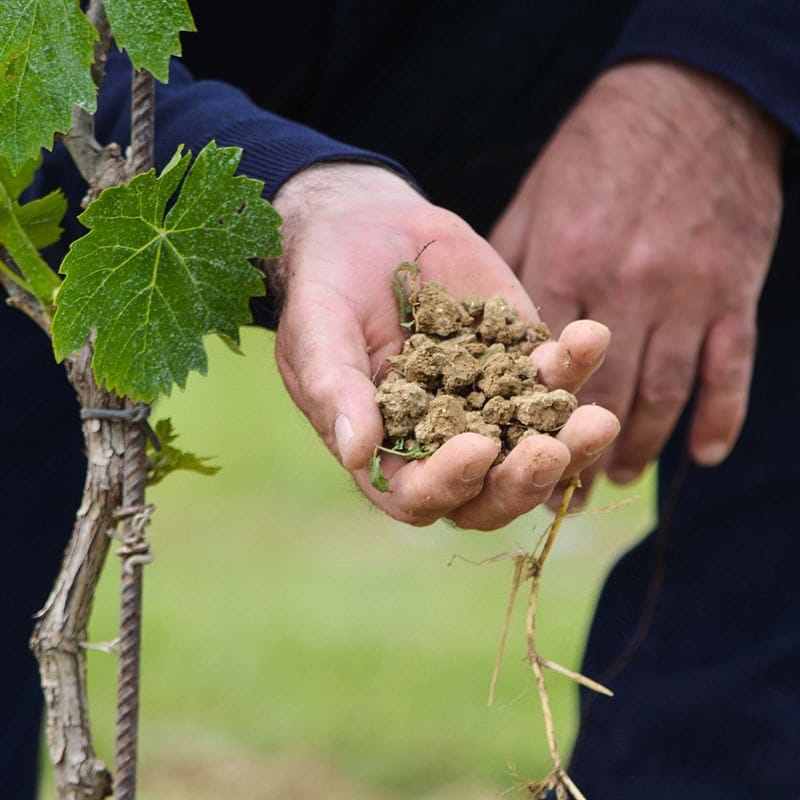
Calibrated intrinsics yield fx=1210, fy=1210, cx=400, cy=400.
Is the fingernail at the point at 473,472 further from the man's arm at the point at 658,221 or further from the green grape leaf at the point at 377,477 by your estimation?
the man's arm at the point at 658,221

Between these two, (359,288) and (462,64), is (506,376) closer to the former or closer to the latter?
(359,288)

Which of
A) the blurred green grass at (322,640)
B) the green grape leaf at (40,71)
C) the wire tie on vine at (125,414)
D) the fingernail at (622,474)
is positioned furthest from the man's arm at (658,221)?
the green grape leaf at (40,71)

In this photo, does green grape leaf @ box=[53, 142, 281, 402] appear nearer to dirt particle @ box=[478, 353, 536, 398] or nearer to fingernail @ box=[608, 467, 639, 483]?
dirt particle @ box=[478, 353, 536, 398]

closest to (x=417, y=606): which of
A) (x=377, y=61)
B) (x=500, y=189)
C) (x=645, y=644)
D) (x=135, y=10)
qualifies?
(x=645, y=644)

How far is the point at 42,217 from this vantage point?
3.37ft

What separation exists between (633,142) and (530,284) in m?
0.24

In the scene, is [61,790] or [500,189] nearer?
[61,790]

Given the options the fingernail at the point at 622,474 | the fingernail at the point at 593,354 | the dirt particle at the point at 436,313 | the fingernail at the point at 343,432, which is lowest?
the fingernail at the point at 622,474

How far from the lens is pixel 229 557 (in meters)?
Answer: 3.62

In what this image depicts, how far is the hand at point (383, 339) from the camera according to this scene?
96 cm

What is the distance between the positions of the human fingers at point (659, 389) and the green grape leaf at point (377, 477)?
2.45ft

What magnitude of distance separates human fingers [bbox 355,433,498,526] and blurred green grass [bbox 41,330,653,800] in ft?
3.48

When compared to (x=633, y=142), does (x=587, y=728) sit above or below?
below

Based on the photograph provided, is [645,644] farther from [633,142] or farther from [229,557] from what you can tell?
[229,557]
